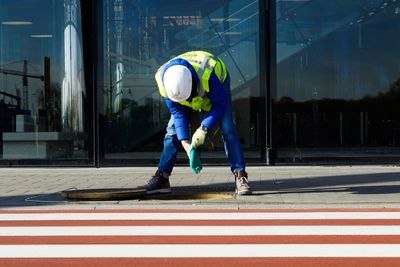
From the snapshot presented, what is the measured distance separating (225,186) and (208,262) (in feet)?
14.5

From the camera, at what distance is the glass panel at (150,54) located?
1212cm

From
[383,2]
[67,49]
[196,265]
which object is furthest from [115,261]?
[383,2]

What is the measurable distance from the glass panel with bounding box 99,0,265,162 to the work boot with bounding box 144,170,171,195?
399 centimetres

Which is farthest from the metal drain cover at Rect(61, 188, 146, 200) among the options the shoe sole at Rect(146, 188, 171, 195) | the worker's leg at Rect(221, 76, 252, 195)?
the worker's leg at Rect(221, 76, 252, 195)

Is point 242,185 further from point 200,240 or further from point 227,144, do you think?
point 200,240

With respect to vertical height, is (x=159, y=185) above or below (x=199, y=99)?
below

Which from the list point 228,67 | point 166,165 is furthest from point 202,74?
point 228,67

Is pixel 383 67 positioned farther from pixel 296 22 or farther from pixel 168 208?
pixel 168 208

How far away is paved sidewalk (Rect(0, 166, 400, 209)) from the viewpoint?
7.25 m

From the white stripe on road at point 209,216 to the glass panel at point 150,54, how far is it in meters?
5.49

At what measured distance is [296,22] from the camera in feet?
39.5

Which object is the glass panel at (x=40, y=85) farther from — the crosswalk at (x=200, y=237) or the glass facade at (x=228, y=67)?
the crosswalk at (x=200, y=237)

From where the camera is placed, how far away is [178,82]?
700cm

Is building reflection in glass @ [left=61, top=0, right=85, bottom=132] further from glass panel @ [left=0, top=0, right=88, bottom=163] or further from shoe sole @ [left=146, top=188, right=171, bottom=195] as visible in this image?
shoe sole @ [left=146, top=188, right=171, bottom=195]
